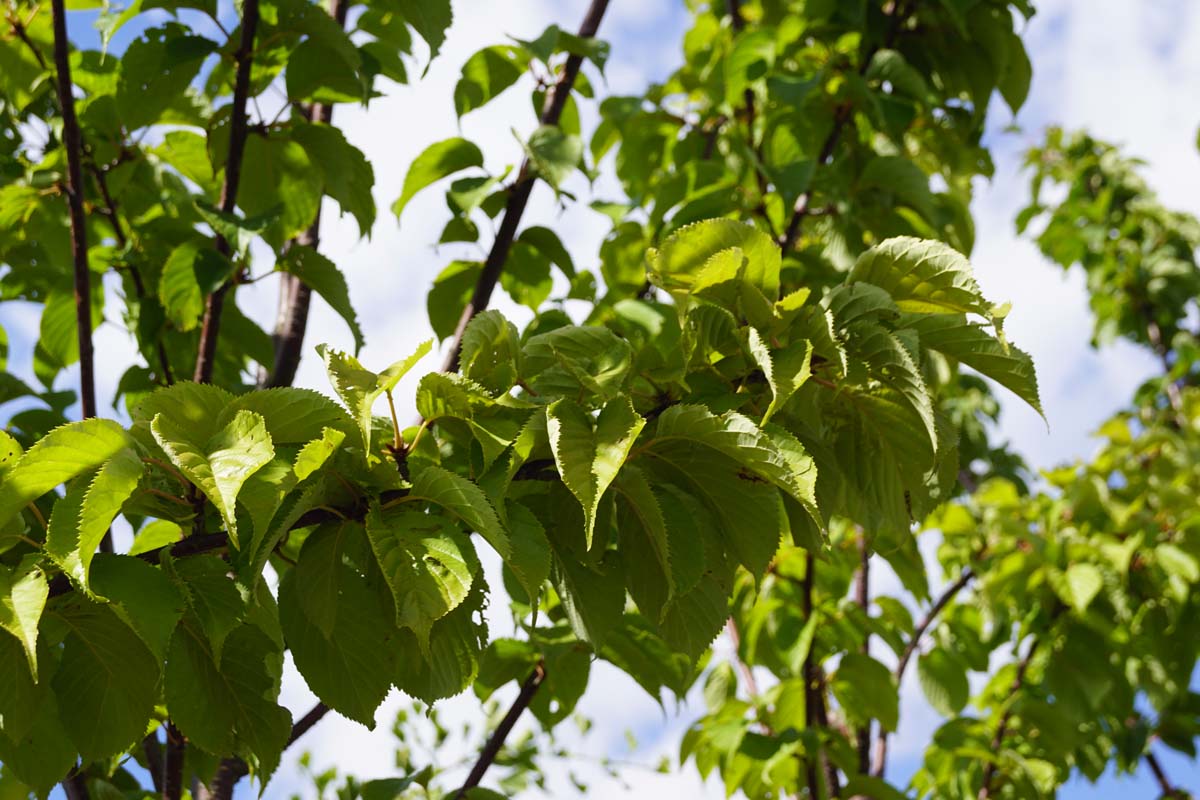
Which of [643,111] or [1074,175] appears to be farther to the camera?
[1074,175]

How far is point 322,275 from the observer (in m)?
1.62

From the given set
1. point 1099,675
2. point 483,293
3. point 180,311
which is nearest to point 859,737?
point 1099,675

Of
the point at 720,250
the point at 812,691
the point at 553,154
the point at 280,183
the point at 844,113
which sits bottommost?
the point at 720,250

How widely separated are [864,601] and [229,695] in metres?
2.12

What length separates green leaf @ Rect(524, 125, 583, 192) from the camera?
1.71 meters

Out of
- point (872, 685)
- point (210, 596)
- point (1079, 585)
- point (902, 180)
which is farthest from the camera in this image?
point (1079, 585)

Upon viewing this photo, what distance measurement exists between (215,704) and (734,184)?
1513mm

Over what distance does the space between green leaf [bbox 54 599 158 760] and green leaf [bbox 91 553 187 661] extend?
9 centimetres

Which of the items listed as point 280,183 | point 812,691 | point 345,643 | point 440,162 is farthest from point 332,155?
point 812,691

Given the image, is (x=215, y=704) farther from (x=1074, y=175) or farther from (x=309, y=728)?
(x=1074, y=175)

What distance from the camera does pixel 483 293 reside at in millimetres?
1787

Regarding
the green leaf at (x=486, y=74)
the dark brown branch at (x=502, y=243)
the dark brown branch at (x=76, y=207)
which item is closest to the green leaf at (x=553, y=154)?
the dark brown branch at (x=502, y=243)

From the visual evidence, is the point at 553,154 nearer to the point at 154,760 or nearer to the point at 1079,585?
the point at 154,760

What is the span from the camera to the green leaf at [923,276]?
1.04 meters
